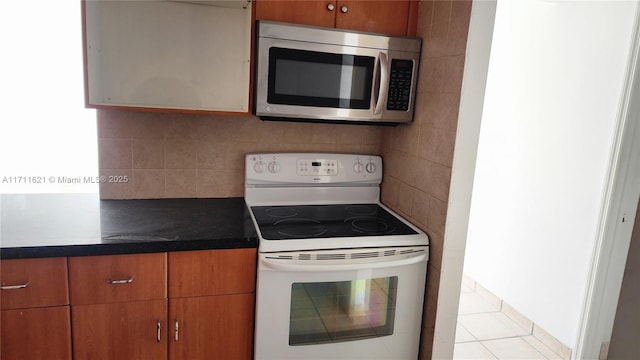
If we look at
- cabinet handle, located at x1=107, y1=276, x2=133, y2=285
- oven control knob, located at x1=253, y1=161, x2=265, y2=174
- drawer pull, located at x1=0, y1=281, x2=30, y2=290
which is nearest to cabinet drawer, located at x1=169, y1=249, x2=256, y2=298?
cabinet handle, located at x1=107, y1=276, x2=133, y2=285

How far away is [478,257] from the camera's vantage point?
324 centimetres

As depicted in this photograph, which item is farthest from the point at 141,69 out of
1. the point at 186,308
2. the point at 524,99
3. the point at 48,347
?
the point at 524,99

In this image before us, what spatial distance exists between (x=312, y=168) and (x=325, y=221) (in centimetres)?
34

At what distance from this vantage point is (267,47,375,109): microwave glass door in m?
1.80

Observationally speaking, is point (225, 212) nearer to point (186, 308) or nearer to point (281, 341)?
point (186, 308)

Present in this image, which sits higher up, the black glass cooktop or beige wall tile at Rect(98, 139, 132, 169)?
beige wall tile at Rect(98, 139, 132, 169)

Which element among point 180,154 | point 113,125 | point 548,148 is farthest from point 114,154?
point 548,148

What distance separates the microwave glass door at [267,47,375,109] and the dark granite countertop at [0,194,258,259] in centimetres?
57

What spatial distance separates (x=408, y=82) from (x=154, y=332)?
1476mm

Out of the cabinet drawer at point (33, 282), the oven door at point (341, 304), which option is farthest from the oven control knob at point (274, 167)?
the cabinet drawer at point (33, 282)

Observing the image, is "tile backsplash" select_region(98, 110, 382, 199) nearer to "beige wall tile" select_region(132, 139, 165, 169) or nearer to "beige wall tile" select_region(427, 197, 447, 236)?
"beige wall tile" select_region(132, 139, 165, 169)

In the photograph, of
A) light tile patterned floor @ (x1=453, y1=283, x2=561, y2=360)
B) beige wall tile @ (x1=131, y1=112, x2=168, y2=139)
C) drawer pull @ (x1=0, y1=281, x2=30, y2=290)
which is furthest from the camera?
light tile patterned floor @ (x1=453, y1=283, x2=561, y2=360)

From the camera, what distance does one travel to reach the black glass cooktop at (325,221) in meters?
1.76

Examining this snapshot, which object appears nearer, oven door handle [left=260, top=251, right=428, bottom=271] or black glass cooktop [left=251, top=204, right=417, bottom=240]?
oven door handle [left=260, top=251, right=428, bottom=271]
